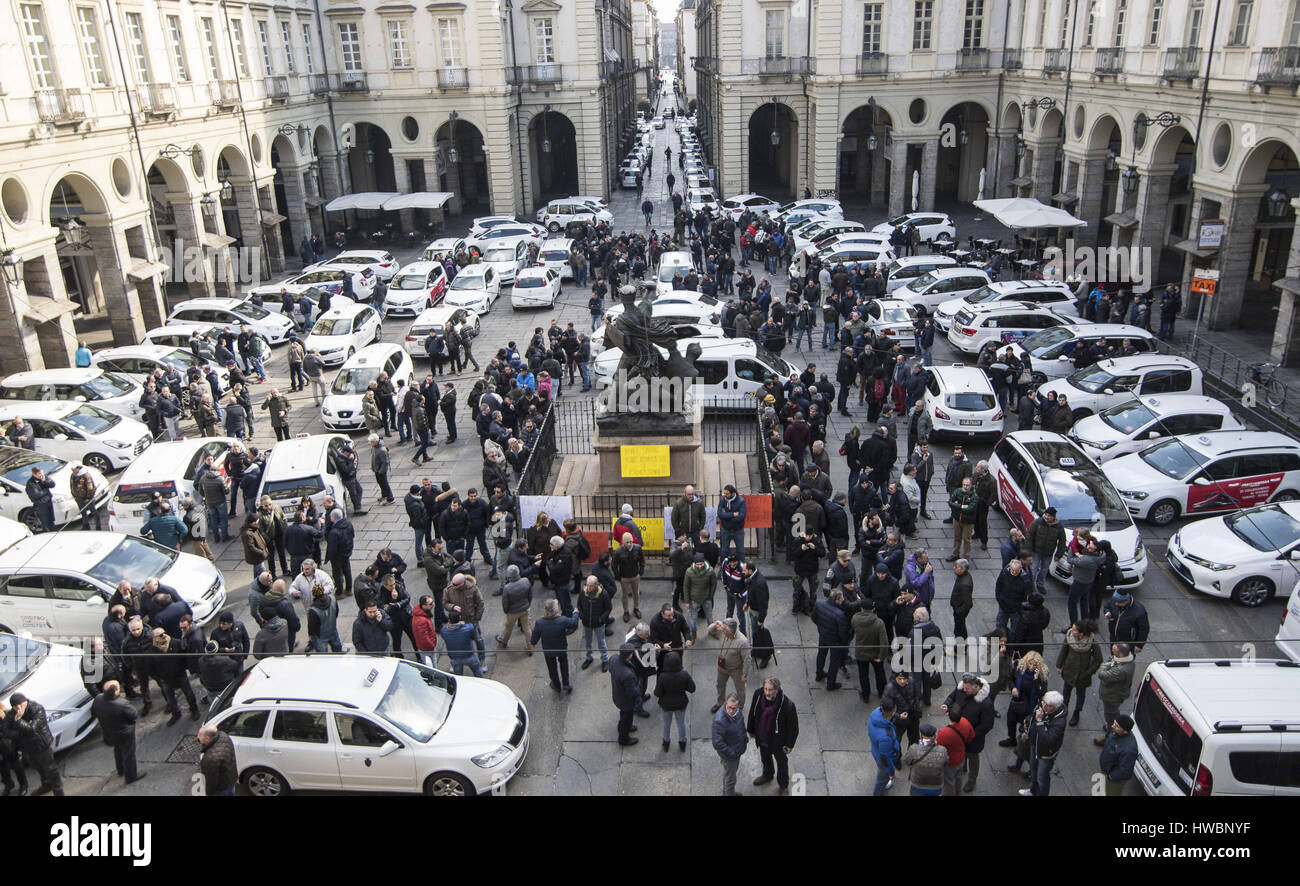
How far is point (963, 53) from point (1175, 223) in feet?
37.6

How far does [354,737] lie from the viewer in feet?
32.0

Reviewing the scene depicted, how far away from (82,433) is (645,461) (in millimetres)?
11838

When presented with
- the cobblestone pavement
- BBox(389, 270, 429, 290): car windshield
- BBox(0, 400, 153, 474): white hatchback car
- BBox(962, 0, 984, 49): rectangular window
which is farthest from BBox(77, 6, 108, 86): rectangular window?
BBox(962, 0, 984, 49): rectangular window

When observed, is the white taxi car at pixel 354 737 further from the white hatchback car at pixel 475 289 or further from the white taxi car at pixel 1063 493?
the white hatchback car at pixel 475 289

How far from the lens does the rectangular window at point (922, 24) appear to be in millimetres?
38312

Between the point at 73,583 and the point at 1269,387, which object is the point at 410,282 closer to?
the point at 73,583

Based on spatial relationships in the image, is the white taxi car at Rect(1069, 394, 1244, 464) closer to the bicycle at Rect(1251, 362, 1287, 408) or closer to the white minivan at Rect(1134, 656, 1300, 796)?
the bicycle at Rect(1251, 362, 1287, 408)

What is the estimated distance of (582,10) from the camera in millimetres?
41656

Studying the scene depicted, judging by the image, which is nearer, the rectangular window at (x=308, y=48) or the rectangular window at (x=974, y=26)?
the rectangular window at (x=974, y=26)

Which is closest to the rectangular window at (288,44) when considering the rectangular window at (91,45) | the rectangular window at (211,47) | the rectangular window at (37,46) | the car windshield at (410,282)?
the rectangular window at (211,47)

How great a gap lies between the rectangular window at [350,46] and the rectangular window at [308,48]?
1.38 m

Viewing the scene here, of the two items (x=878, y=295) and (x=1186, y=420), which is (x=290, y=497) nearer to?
(x=1186, y=420)

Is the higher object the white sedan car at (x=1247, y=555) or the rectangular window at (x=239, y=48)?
the rectangular window at (x=239, y=48)

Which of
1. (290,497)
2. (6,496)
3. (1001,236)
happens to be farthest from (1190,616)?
(1001,236)
